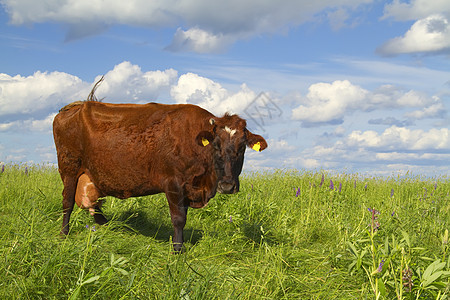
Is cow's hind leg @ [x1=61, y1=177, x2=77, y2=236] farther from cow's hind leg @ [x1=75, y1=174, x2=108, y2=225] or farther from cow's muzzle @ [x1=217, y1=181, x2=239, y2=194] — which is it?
cow's muzzle @ [x1=217, y1=181, x2=239, y2=194]

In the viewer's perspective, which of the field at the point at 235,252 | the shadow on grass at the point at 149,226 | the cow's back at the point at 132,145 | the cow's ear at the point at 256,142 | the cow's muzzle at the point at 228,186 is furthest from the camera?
the shadow on grass at the point at 149,226

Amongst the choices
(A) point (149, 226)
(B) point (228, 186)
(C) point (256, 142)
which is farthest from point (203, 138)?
(A) point (149, 226)

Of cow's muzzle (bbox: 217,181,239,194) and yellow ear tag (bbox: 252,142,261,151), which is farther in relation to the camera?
yellow ear tag (bbox: 252,142,261,151)

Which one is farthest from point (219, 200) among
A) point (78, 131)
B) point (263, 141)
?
point (78, 131)

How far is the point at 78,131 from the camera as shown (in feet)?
22.0

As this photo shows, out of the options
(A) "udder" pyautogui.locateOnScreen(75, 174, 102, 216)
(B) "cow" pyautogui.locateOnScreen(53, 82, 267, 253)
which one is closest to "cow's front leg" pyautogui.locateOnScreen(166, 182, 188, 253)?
(B) "cow" pyautogui.locateOnScreen(53, 82, 267, 253)

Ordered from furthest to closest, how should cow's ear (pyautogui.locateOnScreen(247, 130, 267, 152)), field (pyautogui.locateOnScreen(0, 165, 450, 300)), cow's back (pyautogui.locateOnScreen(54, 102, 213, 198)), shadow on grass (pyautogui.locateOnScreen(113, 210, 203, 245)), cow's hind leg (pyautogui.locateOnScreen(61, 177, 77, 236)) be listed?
shadow on grass (pyautogui.locateOnScreen(113, 210, 203, 245))
cow's hind leg (pyautogui.locateOnScreen(61, 177, 77, 236))
cow's ear (pyautogui.locateOnScreen(247, 130, 267, 152))
cow's back (pyautogui.locateOnScreen(54, 102, 213, 198))
field (pyautogui.locateOnScreen(0, 165, 450, 300))

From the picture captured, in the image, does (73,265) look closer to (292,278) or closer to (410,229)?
(292,278)

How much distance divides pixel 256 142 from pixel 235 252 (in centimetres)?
161

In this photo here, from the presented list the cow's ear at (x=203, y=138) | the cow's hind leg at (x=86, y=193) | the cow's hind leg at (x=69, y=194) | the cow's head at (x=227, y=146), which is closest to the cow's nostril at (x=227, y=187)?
the cow's head at (x=227, y=146)

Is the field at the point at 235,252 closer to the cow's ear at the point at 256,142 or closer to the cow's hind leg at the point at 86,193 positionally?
the cow's hind leg at the point at 86,193

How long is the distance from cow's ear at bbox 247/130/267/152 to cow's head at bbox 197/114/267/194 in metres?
0.23

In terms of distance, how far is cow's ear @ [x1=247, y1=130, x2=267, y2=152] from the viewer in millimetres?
6102

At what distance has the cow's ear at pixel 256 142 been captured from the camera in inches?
240
